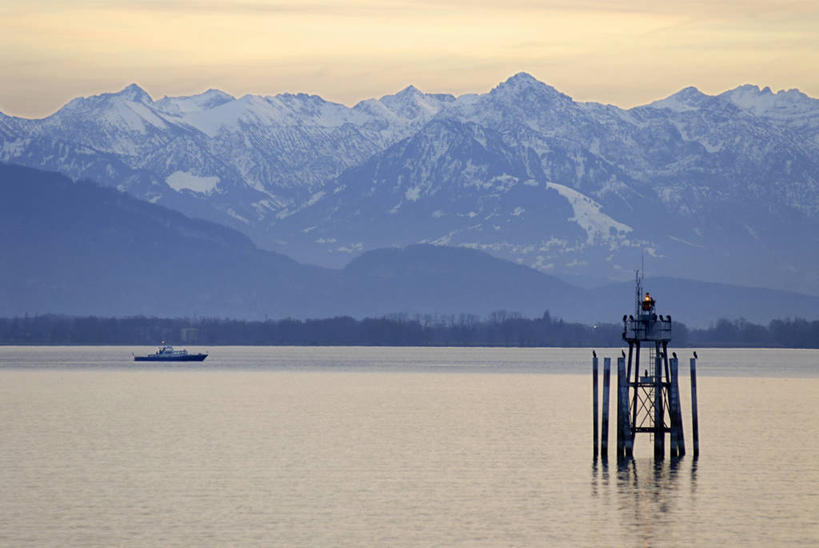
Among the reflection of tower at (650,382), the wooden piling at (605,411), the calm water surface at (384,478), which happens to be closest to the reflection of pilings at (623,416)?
the reflection of tower at (650,382)

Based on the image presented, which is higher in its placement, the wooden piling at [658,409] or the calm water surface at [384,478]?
the wooden piling at [658,409]

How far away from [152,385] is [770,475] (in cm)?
10900

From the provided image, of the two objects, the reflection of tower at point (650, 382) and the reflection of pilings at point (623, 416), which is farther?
the reflection of tower at point (650, 382)

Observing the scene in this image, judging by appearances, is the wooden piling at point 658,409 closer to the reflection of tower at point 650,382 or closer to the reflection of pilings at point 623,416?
the reflection of tower at point 650,382

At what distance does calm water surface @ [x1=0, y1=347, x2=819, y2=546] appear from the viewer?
2313 inches

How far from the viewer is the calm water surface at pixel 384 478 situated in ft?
193

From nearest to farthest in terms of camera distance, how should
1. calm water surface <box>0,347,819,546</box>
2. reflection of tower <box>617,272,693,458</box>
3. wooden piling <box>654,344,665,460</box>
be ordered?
1. calm water surface <box>0,347,819,546</box>
2. reflection of tower <box>617,272,693,458</box>
3. wooden piling <box>654,344,665,460</box>

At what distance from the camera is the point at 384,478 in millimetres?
75125

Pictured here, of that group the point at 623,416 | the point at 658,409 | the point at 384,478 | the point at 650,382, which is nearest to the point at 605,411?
the point at 623,416

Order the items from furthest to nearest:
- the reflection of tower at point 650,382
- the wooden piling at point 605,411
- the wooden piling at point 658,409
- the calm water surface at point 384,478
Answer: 1. the wooden piling at point 658,409
2. the reflection of tower at point 650,382
3. the wooden piling at point 605,411
4. the calm water surface at point 384,478

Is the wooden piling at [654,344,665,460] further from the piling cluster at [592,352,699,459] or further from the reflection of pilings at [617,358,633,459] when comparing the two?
the reflection of pilings at [617,358,633,459]

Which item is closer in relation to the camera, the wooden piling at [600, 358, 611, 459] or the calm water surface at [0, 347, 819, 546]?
the calm water surface at [0, 347, 819, 546]

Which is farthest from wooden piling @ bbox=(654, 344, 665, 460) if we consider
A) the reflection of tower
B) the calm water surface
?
the calm water surface

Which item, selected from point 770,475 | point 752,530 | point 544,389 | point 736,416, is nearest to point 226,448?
point 770,475
